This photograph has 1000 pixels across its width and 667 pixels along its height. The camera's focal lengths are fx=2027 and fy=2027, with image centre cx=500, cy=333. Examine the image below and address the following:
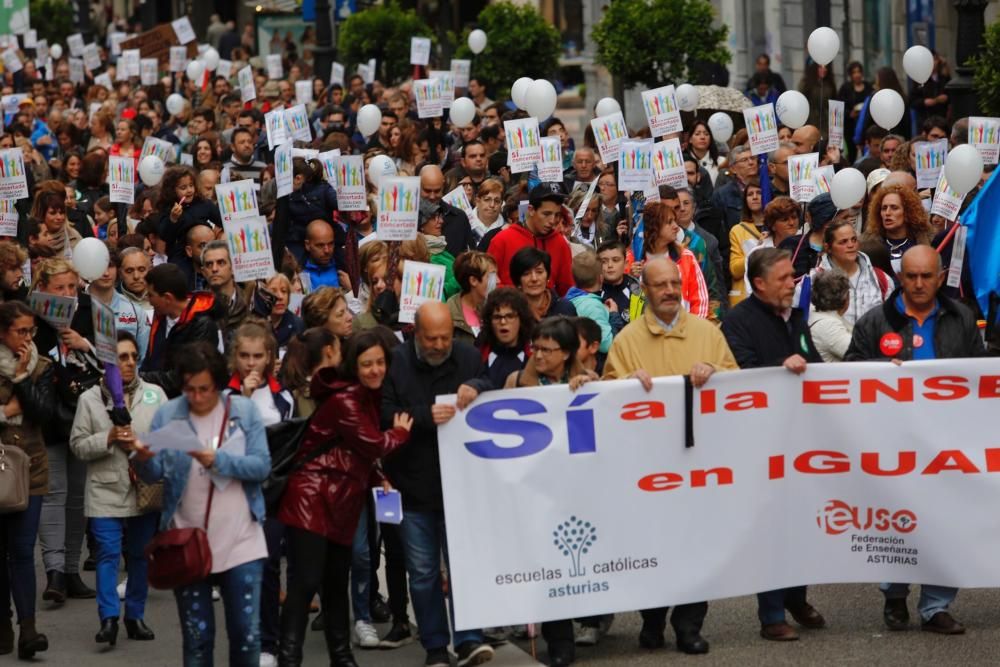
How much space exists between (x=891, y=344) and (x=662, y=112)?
6749mm

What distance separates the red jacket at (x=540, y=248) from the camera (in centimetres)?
1192

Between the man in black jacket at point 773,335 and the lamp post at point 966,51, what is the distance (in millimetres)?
9747

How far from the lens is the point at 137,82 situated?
33.4 m

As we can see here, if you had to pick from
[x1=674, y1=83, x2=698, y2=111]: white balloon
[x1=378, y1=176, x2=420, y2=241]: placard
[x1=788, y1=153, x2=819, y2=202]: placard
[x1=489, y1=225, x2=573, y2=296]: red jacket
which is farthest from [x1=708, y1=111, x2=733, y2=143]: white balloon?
[x1=378, y1=176, x2=420, y2=241]: placard

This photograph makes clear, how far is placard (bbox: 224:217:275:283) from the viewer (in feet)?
35.8

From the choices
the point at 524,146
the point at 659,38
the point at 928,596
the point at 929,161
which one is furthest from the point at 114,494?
the point at 659,38

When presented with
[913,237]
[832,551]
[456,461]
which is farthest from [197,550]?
[913,237]

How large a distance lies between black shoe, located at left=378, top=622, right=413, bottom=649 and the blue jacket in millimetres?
1539

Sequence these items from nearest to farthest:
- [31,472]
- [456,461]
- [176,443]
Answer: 1. [176,443]
2. [456,461]
3. [31,472]

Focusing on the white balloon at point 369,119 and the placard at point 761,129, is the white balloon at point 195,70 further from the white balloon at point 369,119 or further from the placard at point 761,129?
the placard at point 761,129

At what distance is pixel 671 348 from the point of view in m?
8.32

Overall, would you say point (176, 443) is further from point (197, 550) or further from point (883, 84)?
point (883, 84)

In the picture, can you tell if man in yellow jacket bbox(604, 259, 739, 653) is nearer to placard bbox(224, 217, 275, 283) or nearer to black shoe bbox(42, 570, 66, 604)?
black shoe bbox(42, 570, 66, 604)

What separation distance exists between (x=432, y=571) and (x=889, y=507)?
1.90 meters
